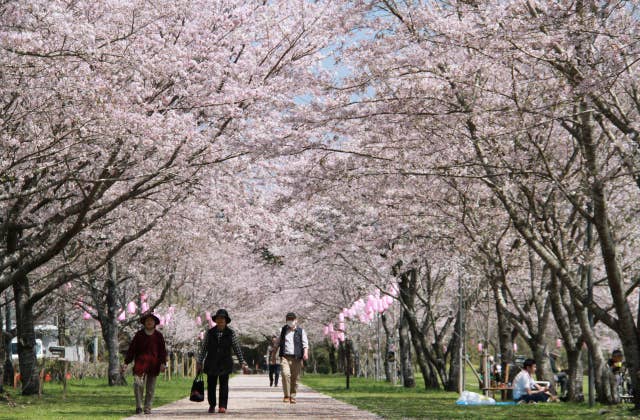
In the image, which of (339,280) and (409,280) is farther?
(339,280)

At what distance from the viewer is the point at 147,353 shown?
15516mm

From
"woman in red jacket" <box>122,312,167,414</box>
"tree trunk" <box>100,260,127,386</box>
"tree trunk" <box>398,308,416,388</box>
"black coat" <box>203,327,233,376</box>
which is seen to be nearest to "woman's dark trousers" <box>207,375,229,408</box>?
"black coat" <box>203,327,233,376</box>

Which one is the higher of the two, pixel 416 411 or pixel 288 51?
pixel 288 51

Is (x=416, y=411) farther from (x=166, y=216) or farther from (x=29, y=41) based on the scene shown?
(x=29, y=41)

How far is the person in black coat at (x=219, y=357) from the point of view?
1581 cm

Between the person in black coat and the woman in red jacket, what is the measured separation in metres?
0.70

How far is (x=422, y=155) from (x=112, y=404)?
8525 mm

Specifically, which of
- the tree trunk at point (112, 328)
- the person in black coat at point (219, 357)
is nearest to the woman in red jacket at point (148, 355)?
the person in black coat at point (219, 357)

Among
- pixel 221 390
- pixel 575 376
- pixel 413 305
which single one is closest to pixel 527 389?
pixel 575 376

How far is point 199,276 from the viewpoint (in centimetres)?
4953

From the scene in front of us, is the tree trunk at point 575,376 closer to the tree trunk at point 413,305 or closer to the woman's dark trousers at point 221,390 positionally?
the tree trunk at point 413,305

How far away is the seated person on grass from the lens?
2072 cm

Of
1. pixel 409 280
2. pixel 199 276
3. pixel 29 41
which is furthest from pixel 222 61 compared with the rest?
pixel 199 276

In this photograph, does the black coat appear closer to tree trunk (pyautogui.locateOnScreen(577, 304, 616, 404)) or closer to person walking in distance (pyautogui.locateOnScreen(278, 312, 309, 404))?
person walking in distance (pyautogui.locateOnScreen(278, 312, 309, 404))
